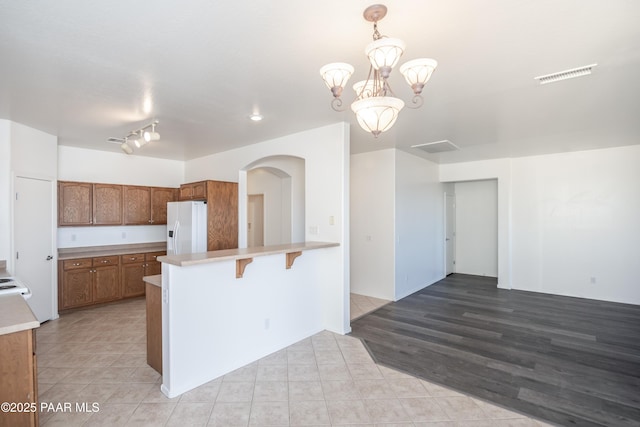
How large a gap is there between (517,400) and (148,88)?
4140 millimetres

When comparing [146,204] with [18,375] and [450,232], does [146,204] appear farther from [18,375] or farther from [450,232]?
[450,232]

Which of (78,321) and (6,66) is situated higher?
(6,66)

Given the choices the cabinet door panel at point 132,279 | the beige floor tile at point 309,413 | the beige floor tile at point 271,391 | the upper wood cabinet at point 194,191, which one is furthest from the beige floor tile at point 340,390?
the cabinet door panel at point 132,279

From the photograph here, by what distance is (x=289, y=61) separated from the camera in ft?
7.76

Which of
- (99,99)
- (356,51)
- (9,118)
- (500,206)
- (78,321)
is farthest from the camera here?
(500,206)

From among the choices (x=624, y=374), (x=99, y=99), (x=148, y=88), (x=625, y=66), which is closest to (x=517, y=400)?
(x=624, y=374)

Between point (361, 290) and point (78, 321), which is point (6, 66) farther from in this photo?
point (361, 290)

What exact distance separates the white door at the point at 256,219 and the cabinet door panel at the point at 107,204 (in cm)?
274

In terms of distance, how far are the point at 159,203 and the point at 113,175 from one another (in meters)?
0.90

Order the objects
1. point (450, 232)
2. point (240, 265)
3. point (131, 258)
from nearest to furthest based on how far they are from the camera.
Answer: point (240, 265), point (131, 258), point (450, 232)

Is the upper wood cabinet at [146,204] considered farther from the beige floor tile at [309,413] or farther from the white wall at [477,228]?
the white wall at [477,228]

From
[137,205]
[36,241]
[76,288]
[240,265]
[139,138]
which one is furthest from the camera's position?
[137,205]

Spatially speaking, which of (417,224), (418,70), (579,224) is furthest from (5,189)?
(579,224)

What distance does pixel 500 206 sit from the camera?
6.49 m
